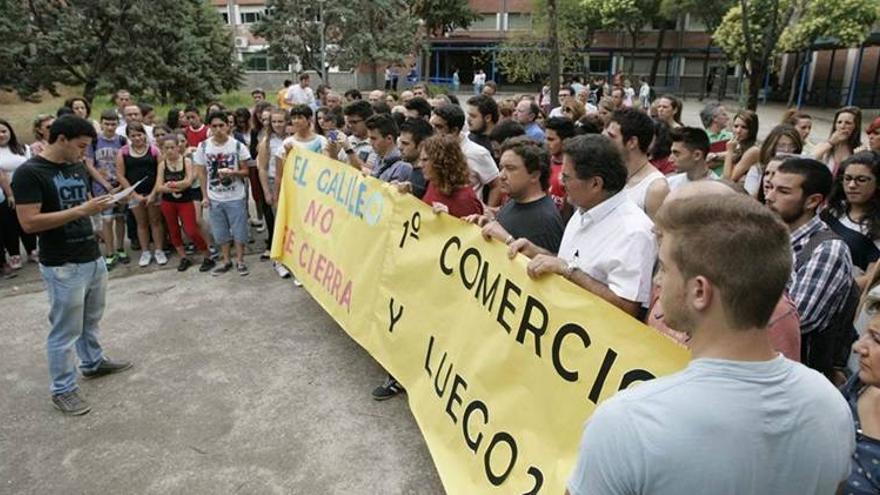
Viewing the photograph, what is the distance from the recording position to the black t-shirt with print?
3770 mm

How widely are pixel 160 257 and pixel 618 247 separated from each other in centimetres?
611

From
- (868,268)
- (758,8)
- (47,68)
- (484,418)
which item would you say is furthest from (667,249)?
(758,8)

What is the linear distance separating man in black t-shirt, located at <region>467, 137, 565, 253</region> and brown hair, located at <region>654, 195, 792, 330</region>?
6.89 feet

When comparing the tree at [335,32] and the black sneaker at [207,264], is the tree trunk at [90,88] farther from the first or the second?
the tree at [335,32]

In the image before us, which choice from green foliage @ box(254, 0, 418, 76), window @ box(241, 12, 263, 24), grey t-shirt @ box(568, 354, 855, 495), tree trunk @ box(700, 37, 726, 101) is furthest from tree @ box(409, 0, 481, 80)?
grey t-shirt @ box(568, 354, 855, 495)

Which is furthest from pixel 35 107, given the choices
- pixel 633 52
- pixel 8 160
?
pixel 633 52

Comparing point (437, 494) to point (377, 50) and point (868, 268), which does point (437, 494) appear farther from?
point (377, 50)

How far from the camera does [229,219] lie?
664cm

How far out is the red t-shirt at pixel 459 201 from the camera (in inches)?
158

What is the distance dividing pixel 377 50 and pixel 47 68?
64.4ft

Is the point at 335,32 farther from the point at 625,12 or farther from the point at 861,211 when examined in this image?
the point at 861,211

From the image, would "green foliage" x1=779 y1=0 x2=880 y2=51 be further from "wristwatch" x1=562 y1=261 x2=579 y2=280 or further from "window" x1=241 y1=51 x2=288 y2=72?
"window" x1=241 y1=51 x2=288 y2=72

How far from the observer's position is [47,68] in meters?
17.2

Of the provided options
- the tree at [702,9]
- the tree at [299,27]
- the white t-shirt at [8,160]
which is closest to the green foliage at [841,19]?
the tree at [702,9]
